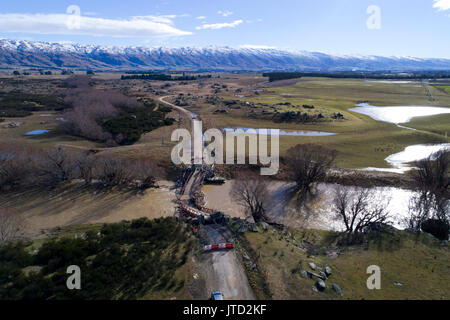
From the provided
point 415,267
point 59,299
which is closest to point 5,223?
point 59,299

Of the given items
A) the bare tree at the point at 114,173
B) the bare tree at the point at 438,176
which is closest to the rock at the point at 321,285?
the bare tree at the point at 438,176

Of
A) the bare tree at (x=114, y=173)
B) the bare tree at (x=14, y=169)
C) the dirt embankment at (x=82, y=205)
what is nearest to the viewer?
the dirt embankment at (x=82, y=205)

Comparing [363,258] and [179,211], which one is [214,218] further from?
[363,258]

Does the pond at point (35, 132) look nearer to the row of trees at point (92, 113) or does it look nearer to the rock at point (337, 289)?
the row of trees at point (92, 113)

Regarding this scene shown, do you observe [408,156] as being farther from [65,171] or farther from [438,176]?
[65,171]

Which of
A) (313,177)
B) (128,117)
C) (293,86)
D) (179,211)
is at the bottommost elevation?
(179,211)
